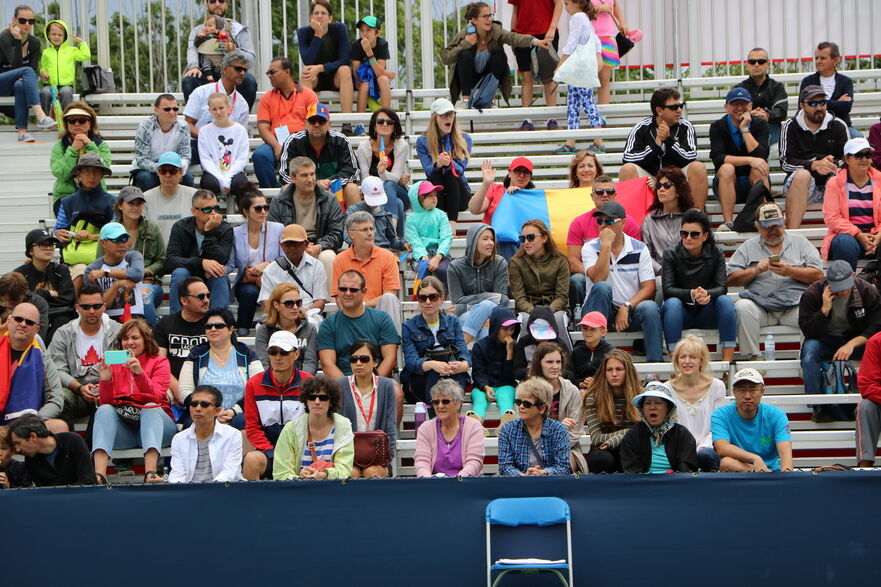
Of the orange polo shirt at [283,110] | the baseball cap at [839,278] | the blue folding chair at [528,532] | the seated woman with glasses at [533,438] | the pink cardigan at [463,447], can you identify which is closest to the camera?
the blue folding chair at [528,532]

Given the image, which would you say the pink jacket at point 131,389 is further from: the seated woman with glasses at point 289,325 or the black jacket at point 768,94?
the black jacket at point 768,94

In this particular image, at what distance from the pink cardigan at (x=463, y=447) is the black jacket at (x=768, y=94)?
593 cm

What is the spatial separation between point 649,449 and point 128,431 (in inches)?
146

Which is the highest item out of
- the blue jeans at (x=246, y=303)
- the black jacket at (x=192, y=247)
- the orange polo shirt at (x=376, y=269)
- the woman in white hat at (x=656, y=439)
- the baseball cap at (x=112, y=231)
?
the baseball cap at (x=112, y=231)

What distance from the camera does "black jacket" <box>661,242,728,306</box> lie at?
11.7 metres

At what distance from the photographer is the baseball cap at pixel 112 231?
12.1 m

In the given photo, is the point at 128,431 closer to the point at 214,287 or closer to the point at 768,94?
the point at 214,287

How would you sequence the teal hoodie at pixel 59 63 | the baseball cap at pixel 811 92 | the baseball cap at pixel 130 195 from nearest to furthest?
the baseball cap at pixel 130 195
the baseball cap at pixel 811 92
the teal hoodie at pixel 59 63

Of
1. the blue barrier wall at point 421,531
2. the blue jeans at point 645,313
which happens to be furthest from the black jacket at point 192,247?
the blue barrier wall at point 421,531

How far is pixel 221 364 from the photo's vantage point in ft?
36.1

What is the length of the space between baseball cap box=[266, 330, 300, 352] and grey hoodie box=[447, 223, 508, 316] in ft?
6.00

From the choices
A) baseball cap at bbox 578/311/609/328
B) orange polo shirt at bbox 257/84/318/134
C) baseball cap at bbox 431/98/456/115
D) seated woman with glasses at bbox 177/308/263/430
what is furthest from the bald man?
baseball cap at bbox 431/98/456/115

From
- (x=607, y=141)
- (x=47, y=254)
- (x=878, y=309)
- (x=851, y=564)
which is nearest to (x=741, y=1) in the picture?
(x=607, y=141)

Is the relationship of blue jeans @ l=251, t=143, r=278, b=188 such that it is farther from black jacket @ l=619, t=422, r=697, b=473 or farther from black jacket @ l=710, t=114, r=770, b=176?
black jacket @ l=619, t=422, r=697, b=473
